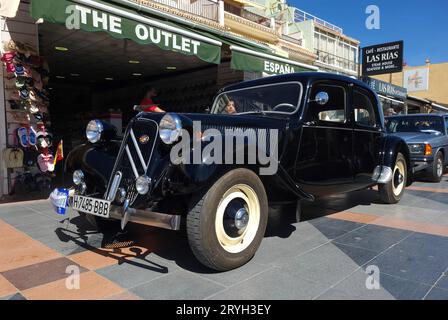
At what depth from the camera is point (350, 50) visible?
115 feet

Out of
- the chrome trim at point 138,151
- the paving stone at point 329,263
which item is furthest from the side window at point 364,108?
the chrome trim at point 138,151

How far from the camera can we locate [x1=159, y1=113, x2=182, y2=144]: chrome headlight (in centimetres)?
291

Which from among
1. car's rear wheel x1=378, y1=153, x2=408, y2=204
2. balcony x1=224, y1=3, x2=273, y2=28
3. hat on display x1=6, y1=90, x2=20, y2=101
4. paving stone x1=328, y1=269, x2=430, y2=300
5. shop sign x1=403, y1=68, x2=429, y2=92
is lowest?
paving stone x1=328, y1=269, x2=430, y2=300

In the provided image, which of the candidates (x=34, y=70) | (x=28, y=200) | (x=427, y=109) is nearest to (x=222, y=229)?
(x=28, y=200)

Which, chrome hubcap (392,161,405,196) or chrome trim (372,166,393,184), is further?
chrome hubcap (392,161,405,196)

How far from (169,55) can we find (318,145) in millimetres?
7047

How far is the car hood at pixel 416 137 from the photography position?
763cm

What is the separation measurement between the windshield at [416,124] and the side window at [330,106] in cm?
506

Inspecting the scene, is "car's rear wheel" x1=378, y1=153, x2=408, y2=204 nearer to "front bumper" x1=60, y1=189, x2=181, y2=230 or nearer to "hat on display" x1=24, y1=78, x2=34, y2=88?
"front bumper" x1=60, y1=189, x2=181, y2=230

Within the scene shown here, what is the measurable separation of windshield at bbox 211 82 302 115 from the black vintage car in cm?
1

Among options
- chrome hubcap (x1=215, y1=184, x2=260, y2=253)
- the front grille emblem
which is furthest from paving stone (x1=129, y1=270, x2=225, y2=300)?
the front grille emblem

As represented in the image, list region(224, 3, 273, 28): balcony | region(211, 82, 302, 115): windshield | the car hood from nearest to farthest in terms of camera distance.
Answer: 1. region(211, 82, 302, 115): windshield
2. the car hood
3. region(224, 3, 273, 28): balcony

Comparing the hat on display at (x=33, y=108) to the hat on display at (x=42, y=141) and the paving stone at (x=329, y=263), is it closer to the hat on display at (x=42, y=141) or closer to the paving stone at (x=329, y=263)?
the hat on display at (x=42, y=141)
